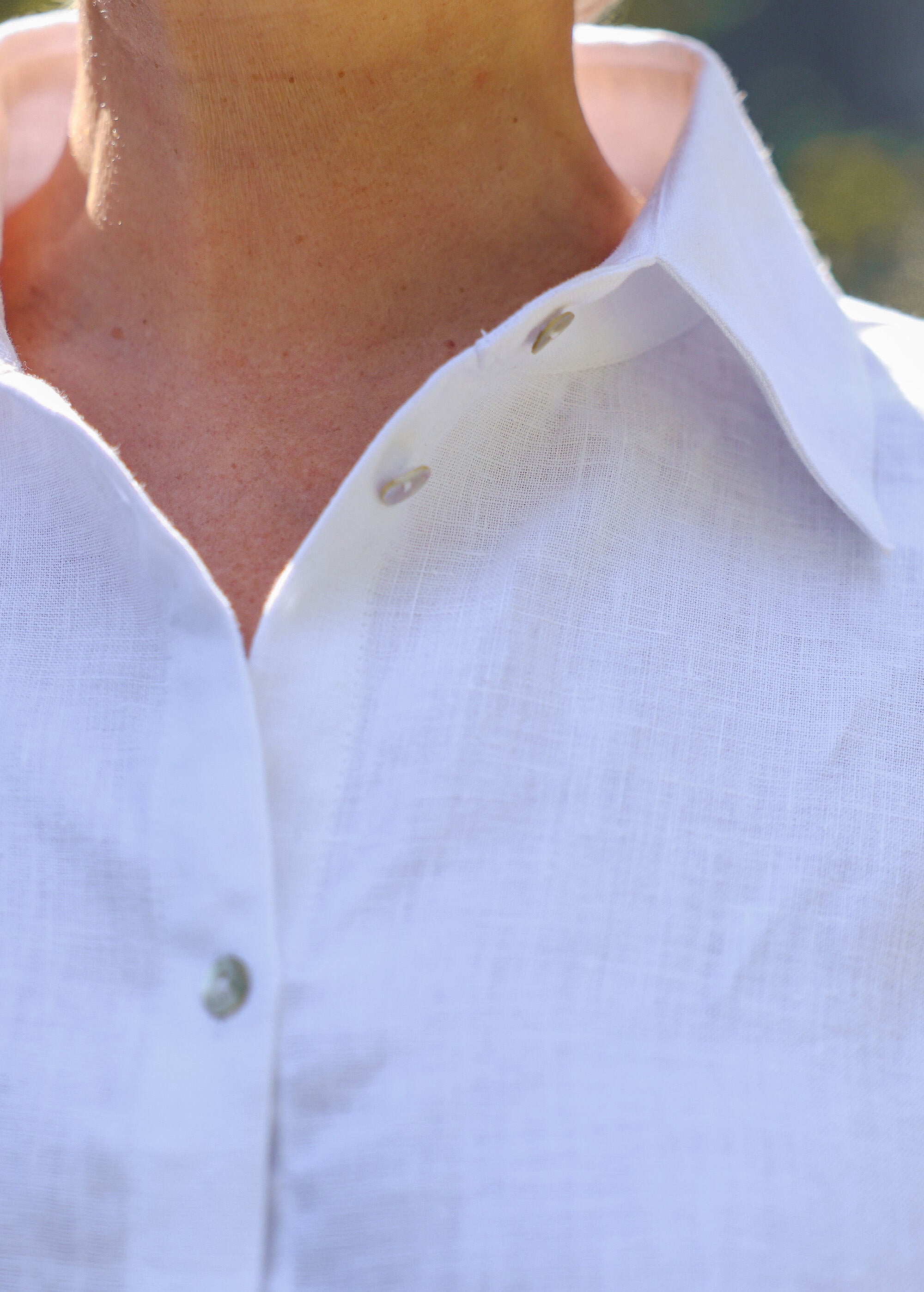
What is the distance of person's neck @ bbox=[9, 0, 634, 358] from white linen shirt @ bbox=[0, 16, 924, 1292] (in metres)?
0.13

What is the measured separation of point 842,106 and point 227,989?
302 centimetres

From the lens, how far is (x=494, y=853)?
0.70 metres

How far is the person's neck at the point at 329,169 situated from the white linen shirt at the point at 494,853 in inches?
5.2

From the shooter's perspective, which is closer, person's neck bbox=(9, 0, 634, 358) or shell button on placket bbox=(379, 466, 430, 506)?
shell button on placket bbox=(379, 466, 430, 506)

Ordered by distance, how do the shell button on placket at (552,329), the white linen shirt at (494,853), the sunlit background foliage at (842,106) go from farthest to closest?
the sunlit background foliage at (842,106) → the shell button on placket at (552,329) → the white linen shirt at (494,853)

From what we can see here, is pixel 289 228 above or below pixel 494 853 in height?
above

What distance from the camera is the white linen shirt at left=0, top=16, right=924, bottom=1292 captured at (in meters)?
0.64

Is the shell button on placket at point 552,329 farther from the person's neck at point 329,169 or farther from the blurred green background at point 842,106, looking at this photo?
the blurred green background at point 842,106

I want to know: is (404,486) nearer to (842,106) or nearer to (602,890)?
(602,890)

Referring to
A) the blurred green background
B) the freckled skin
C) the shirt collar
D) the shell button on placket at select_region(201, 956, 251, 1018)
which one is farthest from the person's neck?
the blurred green background

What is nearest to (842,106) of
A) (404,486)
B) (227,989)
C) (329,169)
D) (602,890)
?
(329,169)

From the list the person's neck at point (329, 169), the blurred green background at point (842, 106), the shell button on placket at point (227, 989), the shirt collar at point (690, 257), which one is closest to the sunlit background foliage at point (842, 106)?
the blurred green background at point (842, 106)

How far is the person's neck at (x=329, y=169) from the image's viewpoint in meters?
0.84

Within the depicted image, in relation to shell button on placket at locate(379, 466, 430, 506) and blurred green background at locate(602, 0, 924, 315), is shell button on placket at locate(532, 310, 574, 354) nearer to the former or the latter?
shell button on placket at locate(379, 466, 430, 506)
